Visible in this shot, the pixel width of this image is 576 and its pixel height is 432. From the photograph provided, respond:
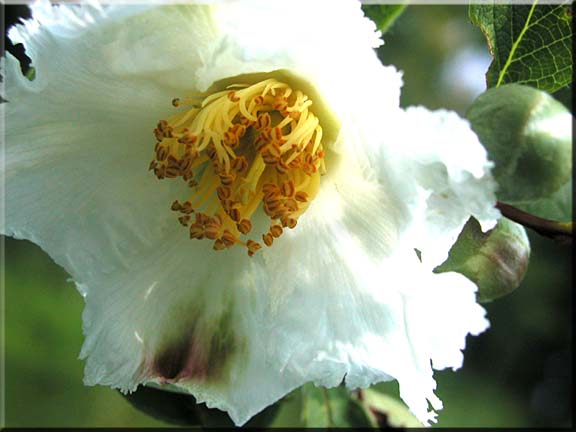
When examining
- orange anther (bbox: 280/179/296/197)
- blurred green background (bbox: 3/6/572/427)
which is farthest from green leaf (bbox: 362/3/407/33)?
blurred green background (bbox: 3/6/572/427)

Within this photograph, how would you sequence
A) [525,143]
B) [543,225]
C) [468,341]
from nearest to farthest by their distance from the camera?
[525,143] < [543,225] < [468,341]

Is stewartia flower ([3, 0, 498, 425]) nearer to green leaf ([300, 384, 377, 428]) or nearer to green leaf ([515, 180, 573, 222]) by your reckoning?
green leaf ([515, 180, 573, 222])

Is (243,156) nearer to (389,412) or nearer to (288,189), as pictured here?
(288,189)

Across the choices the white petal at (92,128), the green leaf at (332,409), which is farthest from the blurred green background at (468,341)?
the white petal at (92,128)

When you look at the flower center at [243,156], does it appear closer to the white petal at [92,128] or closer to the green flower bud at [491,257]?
the white petal at [92,128]

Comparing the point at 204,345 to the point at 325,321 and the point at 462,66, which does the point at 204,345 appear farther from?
the point at 462,66

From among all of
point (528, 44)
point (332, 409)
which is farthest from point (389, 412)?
point (528, 44)
